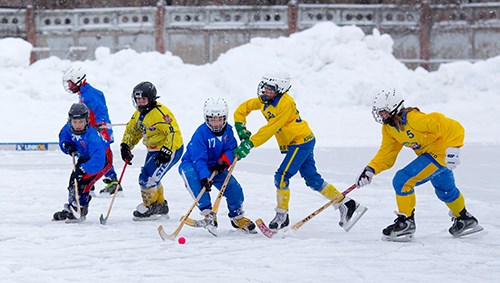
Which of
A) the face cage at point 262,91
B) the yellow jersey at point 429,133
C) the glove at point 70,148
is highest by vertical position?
the face cage at point 262,91

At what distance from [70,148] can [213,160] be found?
1.54m

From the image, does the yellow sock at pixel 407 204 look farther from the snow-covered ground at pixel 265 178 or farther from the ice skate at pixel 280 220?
the ice skate at pixel 280 220

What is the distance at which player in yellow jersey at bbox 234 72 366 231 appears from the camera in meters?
7.59

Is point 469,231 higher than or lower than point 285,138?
lower

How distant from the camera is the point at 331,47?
21.1 m

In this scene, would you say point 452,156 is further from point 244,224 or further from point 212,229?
point 212,229

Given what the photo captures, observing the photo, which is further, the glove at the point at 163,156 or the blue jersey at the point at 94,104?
the blue jersey at the point at 94,104

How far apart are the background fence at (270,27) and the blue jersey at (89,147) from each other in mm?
14359

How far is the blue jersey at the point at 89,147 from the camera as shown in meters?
8.03

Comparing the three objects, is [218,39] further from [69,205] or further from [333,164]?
[69,205]

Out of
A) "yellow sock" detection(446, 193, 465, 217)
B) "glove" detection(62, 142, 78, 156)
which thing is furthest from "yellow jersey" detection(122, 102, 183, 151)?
"yellow sock" detection(446, 193, 465, 217)

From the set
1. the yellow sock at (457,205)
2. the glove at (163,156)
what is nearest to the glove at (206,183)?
the glove at (163,156)

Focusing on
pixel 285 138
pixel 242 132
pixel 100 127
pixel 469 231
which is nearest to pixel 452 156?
pixel 469 231

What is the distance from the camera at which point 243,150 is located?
7324 mm
